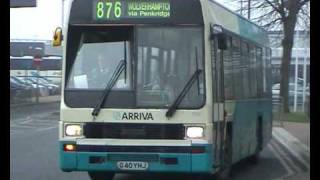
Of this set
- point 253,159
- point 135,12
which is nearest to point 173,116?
point 135,12

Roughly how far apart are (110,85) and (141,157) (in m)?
1.10

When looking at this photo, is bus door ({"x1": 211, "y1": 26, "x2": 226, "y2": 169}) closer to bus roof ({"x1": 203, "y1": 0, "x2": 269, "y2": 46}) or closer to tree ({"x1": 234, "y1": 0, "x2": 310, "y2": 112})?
bus roof ({"x1": 203, "y1": 0, "x2": 269, "y2": 46})

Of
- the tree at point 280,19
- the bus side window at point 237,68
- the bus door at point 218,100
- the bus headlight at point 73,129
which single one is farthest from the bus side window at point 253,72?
the tree at point 280,19

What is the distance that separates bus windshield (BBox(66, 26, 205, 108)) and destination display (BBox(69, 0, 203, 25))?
0.42 ft

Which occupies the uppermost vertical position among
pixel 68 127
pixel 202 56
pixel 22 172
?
pixel 202 56

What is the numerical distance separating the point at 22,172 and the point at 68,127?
10.6 ft

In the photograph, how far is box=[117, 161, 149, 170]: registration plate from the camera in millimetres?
10836

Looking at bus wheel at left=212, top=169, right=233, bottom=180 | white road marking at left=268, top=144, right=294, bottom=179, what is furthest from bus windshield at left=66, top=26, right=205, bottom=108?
white road marking at left=268, top=144, right=294, bottom=179

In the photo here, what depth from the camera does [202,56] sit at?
10.9m

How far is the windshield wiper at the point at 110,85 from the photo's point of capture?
1083 centimetres

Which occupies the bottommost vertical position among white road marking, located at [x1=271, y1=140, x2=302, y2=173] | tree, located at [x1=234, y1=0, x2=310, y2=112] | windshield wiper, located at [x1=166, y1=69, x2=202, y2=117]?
white road marking, located at [x1=271, y1=140, x2=302, y2=173]

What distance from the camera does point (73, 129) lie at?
35.8ft
